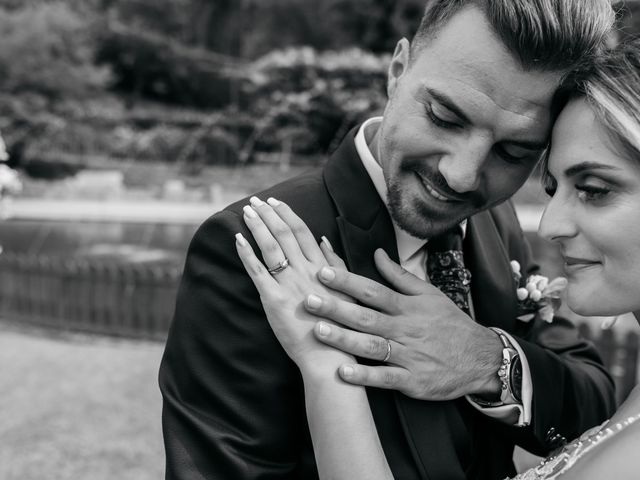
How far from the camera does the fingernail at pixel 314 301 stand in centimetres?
182

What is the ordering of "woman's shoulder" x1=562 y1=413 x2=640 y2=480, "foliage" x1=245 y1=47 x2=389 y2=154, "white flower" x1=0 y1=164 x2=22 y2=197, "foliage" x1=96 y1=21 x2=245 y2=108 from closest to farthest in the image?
1. "woman's shoulder" x1=562 y1=413 x2=640 y2=480
2. "white flower" x1=0 y1=164 x2=22 y2=197
3. "foliage" x1=245 y1=47 x2=389 y2=154
4. "foliage" x1=96 y1=21 x2=245 y2=108

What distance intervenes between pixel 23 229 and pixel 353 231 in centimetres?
910

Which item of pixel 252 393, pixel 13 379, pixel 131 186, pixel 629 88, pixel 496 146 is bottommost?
pixel 131 186

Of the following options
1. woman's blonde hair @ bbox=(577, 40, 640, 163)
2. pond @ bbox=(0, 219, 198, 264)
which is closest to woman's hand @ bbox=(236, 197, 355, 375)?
woman's blonde hair @ bbox=(577, 40, 640, 163)

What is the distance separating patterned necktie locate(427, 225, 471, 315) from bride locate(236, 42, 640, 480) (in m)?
0.36

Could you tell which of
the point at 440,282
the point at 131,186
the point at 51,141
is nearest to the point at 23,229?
the point at 131,186

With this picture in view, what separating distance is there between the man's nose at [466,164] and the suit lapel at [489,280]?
0.47 meters

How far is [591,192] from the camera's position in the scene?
1.82 m

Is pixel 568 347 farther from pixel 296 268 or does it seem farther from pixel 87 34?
pixel 87 34

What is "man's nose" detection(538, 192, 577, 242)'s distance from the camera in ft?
6.12

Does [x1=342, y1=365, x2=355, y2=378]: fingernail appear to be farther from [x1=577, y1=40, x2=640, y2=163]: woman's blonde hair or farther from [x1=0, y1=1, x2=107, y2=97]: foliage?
[x1=0, y1=1, x2=107, y2=97]: foliage

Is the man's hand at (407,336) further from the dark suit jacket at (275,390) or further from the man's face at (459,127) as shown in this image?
the man's face at (459,127)

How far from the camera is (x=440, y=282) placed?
2.20 metres

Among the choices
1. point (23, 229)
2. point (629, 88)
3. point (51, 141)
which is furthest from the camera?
point (51, 141)
